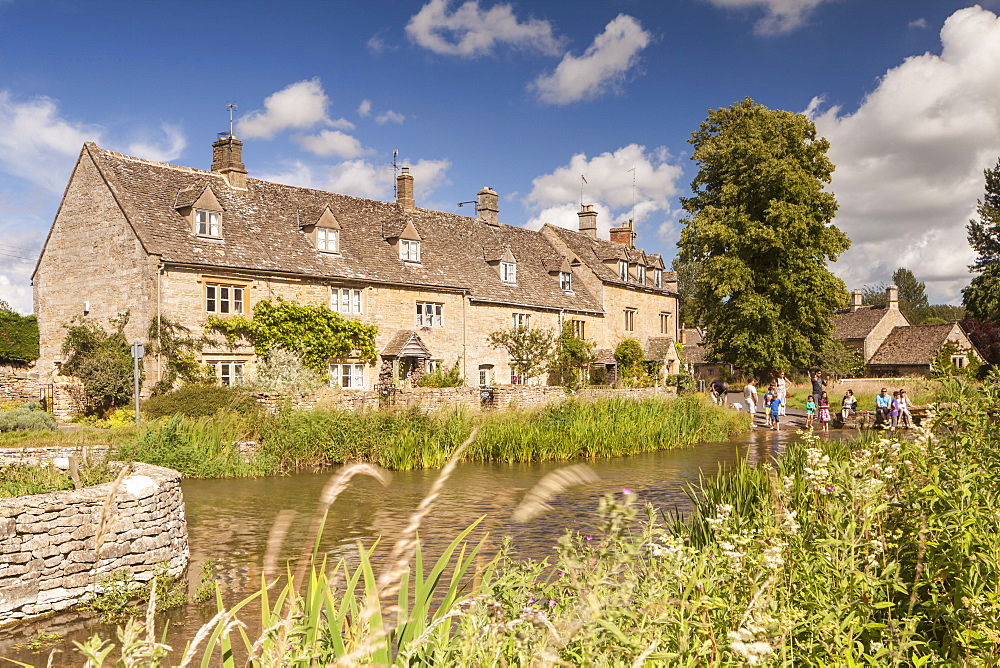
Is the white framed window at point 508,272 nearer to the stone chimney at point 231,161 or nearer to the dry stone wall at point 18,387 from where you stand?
the stone chimney at point 231,161

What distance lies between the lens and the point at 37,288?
31.2 meters

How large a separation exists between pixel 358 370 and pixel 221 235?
751 centimetres

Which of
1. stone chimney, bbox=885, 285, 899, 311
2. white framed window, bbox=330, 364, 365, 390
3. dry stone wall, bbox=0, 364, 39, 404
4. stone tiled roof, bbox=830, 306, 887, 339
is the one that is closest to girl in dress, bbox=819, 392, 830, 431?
white framed window, bbox=330, 364, 365, 390

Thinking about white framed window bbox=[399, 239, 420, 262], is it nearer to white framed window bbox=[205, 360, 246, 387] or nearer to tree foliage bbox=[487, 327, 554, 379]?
tree foliage bbox=[487, 327, 554, 379]

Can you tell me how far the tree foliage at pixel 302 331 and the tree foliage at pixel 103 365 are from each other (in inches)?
118

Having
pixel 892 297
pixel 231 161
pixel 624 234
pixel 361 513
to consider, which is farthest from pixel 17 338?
pixel 892 297

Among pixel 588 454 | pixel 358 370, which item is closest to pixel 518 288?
pixel 358 370

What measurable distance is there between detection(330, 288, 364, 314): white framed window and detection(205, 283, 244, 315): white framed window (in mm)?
3965

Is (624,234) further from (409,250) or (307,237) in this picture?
(307,237)

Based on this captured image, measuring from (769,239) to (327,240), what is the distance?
1979 centimetres

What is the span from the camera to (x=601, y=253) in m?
48.2

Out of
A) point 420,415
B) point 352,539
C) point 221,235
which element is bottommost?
point 352,539

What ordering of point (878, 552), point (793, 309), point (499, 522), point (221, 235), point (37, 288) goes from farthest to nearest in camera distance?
1. point (793, 309)
2. point (37, 288)
3. point (221, 235)
4. point (499, 522)
5. point (878, 552)

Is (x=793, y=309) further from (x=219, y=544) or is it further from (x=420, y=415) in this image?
(x=219, y=544)
